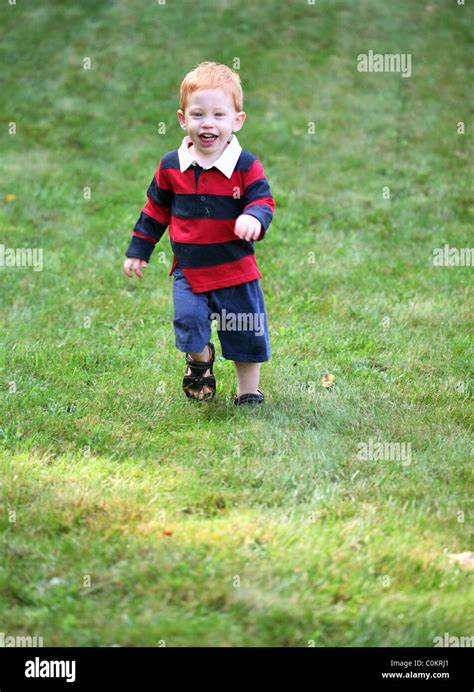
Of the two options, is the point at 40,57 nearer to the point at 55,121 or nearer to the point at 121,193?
the point at 55,121

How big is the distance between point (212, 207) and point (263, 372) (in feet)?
4.11

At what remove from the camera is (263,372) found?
200 inches

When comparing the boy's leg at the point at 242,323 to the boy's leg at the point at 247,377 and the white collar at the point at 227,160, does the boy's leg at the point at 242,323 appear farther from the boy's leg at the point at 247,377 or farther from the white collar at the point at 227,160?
the white collar at the point at 227,160

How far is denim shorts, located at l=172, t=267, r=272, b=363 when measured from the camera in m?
4.36

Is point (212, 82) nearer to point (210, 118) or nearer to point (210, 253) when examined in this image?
point (210, 118)

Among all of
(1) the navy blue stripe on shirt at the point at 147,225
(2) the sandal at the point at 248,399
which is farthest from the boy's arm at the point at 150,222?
(2) the sandal at the point at 248,399

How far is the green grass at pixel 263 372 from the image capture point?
9.52 ft

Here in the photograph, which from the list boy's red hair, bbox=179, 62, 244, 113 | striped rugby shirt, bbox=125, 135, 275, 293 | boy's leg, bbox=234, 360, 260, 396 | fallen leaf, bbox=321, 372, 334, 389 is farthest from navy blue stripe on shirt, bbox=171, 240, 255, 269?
fallen leaf, bbox=321, 372, 334, 389

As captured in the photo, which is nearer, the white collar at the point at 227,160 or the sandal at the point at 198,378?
the white collar at the point at 227,160

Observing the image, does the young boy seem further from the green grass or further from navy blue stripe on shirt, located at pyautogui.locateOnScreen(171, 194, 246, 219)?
the green grass

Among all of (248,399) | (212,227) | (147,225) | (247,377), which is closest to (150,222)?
(147,225)

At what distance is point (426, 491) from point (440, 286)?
3.20 meters

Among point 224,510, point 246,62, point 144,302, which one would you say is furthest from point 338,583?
point 246,62
